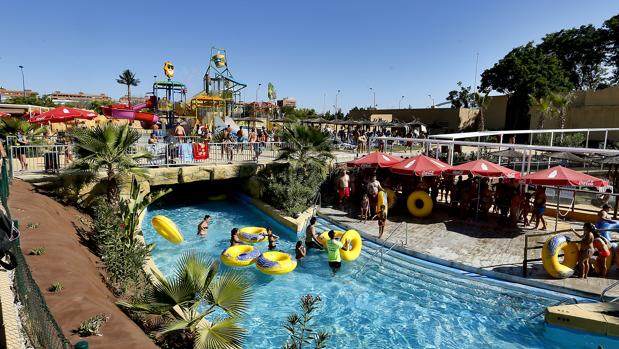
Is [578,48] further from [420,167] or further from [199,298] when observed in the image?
[199,298]

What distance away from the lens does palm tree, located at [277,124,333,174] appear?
15.2 m

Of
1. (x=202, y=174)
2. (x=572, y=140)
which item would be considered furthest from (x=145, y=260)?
(x=572, y=140)

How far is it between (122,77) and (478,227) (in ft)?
260

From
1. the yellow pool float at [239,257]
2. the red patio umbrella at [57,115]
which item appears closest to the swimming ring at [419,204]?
the yellow pool float at [239,257]

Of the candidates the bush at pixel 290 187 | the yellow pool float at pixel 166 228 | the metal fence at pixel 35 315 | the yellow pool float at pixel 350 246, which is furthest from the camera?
the bush at pixel 290 187

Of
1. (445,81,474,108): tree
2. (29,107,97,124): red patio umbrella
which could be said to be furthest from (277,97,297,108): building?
(29,107,97,124): red patio umbrella

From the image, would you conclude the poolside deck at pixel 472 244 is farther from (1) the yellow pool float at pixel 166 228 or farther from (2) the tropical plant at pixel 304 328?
(1) the yellow pool float at pixel 166 228

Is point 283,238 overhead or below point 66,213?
below

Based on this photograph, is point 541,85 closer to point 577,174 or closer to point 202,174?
point 577,174

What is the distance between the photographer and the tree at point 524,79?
39.3 m

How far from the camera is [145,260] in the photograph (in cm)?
970

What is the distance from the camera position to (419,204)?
13.8 metres

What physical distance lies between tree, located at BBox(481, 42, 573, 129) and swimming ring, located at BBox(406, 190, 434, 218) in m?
31.3

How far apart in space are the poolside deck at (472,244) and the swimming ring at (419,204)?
25 cm
